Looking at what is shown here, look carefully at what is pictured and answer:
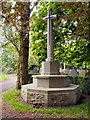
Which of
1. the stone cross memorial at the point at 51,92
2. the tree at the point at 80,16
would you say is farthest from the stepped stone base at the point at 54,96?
the tree at the point at 80,16

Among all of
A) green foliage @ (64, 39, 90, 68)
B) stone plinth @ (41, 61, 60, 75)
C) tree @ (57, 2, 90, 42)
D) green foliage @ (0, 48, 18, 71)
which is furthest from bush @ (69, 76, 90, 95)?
green foliage @ (0, 48, 18, 71)

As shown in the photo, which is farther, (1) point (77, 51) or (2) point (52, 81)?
(1) point (77, 51)

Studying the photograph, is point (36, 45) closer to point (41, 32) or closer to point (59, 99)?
point (41, 32)

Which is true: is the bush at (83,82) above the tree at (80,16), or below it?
below

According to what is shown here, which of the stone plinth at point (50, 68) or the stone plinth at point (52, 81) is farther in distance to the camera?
the stone plinth at point (50, 68)

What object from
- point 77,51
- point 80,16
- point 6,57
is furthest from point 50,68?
point 6,57

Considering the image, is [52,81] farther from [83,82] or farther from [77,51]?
[77,51]

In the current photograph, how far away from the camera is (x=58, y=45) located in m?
6.31

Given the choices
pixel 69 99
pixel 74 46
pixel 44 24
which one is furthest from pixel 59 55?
pixel 69 99

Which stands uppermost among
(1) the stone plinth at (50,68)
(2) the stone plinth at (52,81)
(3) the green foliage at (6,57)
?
(3) the green foliage at (6,57)

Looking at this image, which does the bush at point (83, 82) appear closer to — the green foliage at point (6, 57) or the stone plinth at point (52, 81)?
the stone plinth at point (52, 81)

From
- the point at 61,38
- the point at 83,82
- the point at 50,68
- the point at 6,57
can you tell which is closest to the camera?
the point at 50,68

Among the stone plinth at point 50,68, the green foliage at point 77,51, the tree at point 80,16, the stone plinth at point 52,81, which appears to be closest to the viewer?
the tree at point 80,16

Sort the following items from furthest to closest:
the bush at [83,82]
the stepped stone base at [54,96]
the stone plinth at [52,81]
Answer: the bush at [83,82], the stone plinth at [52,81], the stepped stone base at [54,96]
